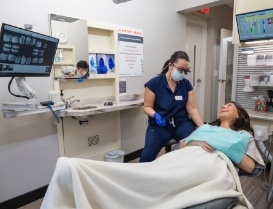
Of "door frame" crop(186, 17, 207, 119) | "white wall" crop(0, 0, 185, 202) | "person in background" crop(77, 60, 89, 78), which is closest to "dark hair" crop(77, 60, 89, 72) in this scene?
"person in background" crop(77, 60, 89, 78)

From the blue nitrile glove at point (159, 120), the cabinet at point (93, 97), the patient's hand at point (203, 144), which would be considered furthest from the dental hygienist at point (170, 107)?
the cabinet at point (93, 97)

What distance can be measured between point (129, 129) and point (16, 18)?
170 centimetres

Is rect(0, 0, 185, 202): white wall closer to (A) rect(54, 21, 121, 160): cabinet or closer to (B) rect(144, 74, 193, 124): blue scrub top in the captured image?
(A) rect(54, 21, 121, 160): cabinet

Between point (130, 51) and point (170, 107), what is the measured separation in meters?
1.03

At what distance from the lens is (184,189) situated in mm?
1087

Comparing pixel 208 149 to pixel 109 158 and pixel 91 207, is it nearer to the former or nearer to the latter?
pixel 91 207

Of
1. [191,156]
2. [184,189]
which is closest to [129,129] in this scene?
[191,156]

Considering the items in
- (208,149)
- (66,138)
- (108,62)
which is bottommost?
(66,138)

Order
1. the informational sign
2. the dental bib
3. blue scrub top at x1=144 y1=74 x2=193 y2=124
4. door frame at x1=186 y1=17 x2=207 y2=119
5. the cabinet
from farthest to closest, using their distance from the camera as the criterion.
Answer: door frame at x1=186 y1=17 x2=207 y2=119 → the informational sign → the cabinet → blue scrub top at x1=144 y1=74 x2=193 y2=124 → the dental bib

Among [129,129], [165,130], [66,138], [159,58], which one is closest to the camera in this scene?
[165,130]

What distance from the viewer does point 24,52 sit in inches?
56.2

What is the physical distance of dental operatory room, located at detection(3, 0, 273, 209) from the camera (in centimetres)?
103

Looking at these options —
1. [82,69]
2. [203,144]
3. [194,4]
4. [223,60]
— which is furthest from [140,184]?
[223,60]

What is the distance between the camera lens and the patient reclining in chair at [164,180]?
91 centimetres
